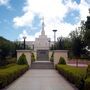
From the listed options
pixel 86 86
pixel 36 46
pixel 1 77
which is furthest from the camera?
pixel 36 46

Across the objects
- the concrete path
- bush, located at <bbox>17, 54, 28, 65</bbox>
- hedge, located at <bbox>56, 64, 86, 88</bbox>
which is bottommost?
the concrete path

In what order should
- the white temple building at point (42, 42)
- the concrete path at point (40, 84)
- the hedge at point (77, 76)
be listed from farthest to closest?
the white temple building at point (42, 42) < the concrete path at point (40, 84) < the hedge at point (77, 76)

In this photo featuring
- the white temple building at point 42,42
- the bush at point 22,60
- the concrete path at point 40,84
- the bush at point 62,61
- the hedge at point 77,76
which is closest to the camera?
the hedge at point 77,76

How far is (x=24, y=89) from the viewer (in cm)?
1548

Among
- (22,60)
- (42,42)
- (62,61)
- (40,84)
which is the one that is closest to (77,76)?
(40,84)

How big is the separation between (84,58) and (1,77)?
45810mm

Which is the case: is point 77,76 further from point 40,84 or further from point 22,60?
point 22,60

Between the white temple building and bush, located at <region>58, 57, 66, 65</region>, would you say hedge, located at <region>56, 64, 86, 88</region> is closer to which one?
bush, located at <region>58, 57, 66, 65</region>

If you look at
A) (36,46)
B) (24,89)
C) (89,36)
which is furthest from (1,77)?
(36,46)

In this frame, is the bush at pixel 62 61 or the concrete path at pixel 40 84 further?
the bush at pixel 62 61

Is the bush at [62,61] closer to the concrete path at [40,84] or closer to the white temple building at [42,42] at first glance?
the concrete path at [40,84]

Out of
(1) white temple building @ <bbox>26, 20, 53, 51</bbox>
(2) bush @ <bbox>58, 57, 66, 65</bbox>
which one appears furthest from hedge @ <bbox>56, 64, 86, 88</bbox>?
(1) white temple building @ <bbox>26, 20, 53, 51</bbox>

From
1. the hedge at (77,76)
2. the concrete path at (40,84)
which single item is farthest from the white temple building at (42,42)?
the hedge at (77,76)

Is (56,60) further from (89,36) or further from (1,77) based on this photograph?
(1,77)
